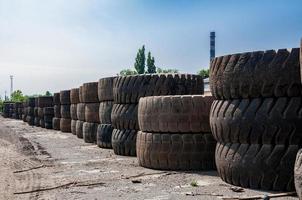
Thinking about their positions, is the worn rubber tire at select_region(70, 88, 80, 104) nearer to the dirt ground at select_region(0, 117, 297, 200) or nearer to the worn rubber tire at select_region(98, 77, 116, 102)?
the worn rubber tire at select_region(98, 77, 116, 102)

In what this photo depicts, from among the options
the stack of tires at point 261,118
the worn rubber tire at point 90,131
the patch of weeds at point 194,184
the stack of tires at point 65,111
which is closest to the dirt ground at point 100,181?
the patch of weeds at point 194,184

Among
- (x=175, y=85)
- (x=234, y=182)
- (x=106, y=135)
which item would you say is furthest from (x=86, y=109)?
(x=234, y=182)

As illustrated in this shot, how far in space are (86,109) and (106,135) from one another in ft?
7.77

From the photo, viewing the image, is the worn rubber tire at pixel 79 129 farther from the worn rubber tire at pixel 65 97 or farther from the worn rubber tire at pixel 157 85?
the worn rubber tire at pixel 157 85

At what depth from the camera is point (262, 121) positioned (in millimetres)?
5426

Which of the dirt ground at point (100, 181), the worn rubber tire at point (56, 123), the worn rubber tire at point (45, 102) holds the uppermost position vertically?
the worn rubber tire at point (45, 102)

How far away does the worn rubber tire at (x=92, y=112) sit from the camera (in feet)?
42.2

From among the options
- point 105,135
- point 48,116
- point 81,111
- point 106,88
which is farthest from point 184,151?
point 48,116

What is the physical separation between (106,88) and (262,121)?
6.42m

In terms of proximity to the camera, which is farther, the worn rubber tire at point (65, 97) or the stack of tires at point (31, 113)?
the stack of tires at point (31, 113)

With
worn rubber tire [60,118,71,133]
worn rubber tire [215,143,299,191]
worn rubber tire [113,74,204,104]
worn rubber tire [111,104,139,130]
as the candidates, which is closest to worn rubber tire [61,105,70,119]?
worn rubber tire [60,118,71,133]

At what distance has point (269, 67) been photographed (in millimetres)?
5469

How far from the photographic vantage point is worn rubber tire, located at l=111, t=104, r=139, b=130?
9.38 meters

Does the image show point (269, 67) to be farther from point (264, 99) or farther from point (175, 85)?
point (175, 85)
